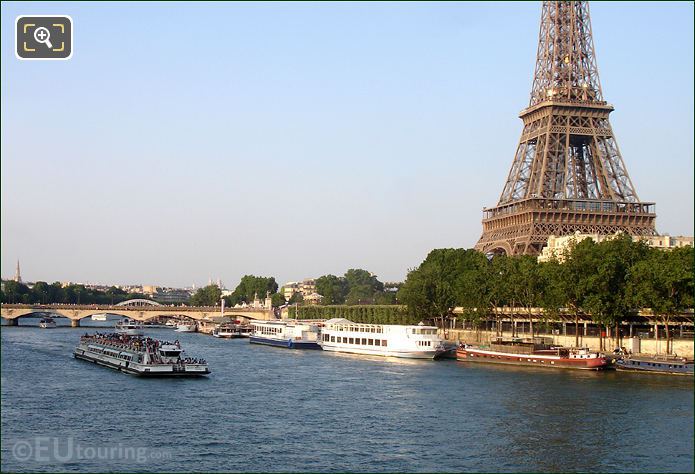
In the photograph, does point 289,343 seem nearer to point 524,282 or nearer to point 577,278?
point 524,282

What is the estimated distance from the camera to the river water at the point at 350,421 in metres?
37.4

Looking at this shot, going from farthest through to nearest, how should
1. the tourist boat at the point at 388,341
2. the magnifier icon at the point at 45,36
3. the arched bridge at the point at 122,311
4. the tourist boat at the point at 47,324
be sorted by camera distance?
the tourist boat at the point at 47,324
the arched bridge at the point at 122,311
the tourist boat at the point at 388,341
the magnifier icon at the point at 45,36

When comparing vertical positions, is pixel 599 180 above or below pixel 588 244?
above

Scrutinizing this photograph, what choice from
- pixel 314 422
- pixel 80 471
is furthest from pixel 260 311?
pixel 80 471

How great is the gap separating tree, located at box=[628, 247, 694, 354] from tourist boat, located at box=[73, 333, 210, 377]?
130ft

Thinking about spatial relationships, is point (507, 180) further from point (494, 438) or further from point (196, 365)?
point (494, 438)

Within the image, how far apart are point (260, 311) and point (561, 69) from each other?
8245 centimetres

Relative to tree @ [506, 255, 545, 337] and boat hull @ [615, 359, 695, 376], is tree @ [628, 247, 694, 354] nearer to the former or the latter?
boat hull @ [615, 359, 695, 376]

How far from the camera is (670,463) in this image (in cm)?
3712

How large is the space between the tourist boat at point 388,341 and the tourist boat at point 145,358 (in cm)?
2451

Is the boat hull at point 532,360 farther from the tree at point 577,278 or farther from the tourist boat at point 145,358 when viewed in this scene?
the tourist boat at point 145,358

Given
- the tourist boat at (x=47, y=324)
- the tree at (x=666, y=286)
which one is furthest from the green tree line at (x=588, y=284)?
the tourist boat at (x=47, y=324)

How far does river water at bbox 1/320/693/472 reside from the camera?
37.4 metres

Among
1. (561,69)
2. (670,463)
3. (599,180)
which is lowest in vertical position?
(670,463)
